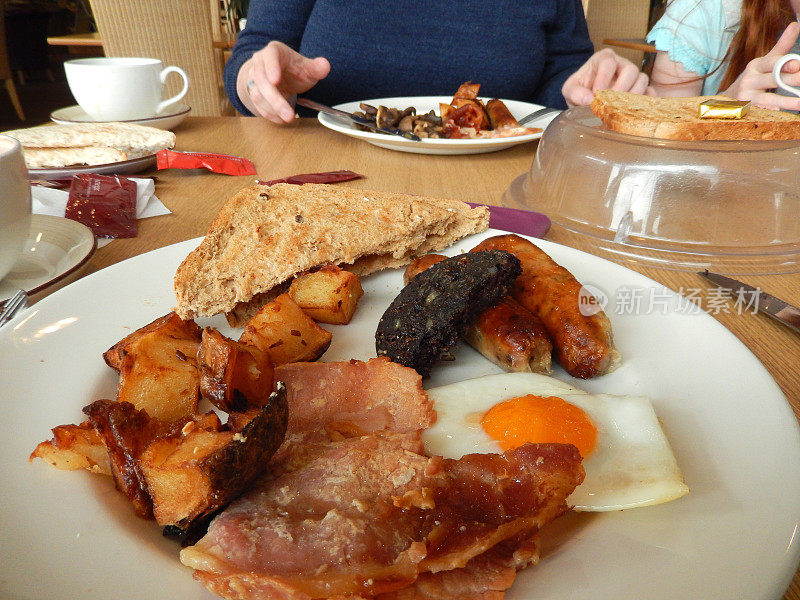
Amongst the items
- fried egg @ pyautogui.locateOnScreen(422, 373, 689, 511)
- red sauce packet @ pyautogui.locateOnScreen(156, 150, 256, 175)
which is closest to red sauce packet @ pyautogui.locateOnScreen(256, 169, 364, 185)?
red sauce packet @ pyautogui.locateOnScreen(156, 150, 256, 175)

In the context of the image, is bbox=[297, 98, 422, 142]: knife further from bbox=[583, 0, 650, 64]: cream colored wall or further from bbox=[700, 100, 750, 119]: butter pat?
bbox=[583, 0, 650, 64]: cream colored wall

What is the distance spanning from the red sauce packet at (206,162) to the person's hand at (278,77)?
62 centimetres

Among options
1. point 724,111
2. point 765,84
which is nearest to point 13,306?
point 724,111

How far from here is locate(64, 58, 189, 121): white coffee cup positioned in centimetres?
248

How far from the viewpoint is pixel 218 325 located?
4.18 feet

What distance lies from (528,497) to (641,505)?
0.53ft

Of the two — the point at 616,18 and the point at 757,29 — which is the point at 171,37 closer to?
the point at 757,29

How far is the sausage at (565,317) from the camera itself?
101 centimetres

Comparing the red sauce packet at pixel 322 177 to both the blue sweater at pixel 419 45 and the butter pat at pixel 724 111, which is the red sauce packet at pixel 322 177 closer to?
the butter pat at pixel 724 111

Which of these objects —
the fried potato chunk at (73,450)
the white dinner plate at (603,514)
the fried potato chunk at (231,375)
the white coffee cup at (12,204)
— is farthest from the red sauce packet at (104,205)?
the fried potato chunk at (73,450)

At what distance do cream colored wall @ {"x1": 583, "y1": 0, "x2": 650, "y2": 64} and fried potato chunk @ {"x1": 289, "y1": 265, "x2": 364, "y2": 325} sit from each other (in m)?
6.91

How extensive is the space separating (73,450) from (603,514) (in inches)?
29.4

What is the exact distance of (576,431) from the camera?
0.84 metres

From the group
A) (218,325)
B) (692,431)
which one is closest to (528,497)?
(692,431)
